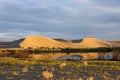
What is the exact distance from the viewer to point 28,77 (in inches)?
891

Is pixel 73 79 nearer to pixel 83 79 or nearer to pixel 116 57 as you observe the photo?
pixel 83 79

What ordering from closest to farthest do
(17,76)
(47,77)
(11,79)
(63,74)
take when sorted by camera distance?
(47,77) → (11,79) → (17,76) → (63,74)

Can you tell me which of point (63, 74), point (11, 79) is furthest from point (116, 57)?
point (11, 79)

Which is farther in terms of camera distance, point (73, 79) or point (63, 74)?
point (63, 74)

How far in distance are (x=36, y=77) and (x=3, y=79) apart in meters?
1.87

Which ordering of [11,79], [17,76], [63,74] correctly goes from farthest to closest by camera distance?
1. [63,74]
2. [17,76]
3. [11,79]

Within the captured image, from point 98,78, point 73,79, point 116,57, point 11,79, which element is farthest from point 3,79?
point 116,57

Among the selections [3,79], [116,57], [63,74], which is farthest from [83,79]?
[116,57]

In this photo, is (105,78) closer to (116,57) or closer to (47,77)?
(47,77)

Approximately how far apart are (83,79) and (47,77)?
10.3 ft

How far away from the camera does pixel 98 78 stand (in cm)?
2348

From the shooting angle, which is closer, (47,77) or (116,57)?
(47,77)

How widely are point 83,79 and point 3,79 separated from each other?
4.23 metres

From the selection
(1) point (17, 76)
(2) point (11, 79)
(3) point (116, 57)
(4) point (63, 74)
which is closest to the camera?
(2) point (11, 79)
